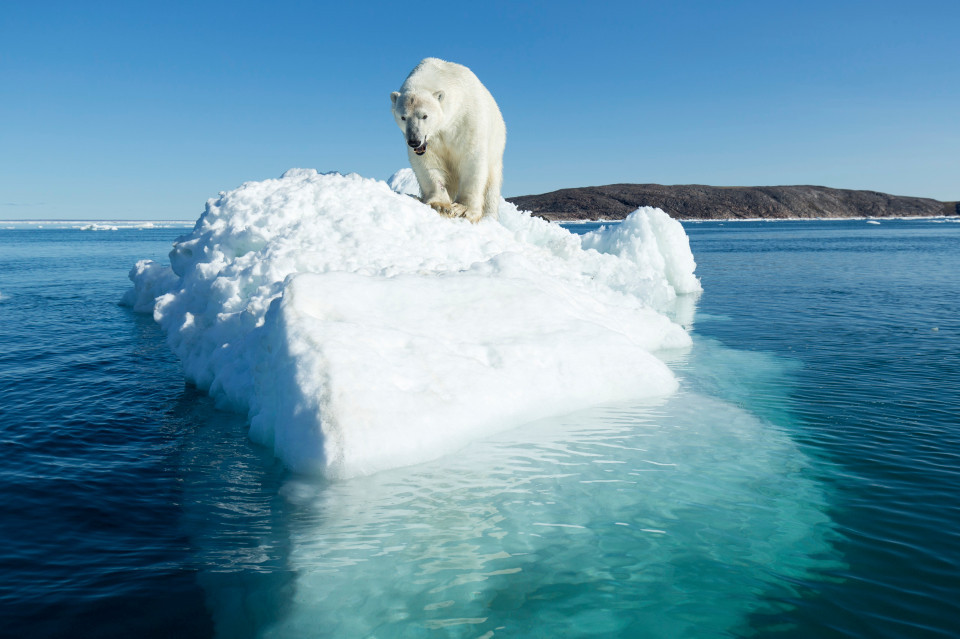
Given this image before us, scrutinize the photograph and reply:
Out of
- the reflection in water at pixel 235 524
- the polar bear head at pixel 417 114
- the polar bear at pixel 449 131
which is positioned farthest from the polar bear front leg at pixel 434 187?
the reflection in water at pixel 235 524

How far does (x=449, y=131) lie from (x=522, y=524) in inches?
228

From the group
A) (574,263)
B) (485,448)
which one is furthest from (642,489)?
(574,263)

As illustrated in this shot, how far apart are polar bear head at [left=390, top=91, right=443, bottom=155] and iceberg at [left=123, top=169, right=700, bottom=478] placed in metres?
0.77

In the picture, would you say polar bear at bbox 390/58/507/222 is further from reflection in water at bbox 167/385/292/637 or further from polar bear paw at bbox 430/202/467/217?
reflection in water at bbox 167/385/292/637

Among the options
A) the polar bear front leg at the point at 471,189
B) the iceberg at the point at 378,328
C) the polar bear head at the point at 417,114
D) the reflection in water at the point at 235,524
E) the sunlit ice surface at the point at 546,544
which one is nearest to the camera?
the sunlit ice surface at the point at 546,544

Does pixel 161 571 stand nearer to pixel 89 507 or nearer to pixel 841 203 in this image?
pixel 89 507

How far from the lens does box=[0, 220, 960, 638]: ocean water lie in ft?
8.60

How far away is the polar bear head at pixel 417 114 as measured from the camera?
6.89 metres

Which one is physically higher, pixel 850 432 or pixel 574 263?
pixel 574 263

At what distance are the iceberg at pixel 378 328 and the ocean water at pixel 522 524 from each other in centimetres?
25

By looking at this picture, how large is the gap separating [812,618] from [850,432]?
2.80 m

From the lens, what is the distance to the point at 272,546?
3.15 meters

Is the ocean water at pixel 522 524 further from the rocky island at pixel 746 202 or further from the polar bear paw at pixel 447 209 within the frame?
the rocky island at pixel 746 202

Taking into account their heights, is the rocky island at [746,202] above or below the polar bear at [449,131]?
above
